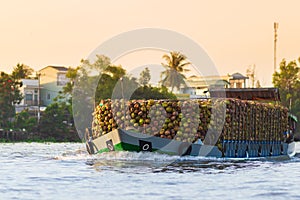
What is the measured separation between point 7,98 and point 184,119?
41.7 meters

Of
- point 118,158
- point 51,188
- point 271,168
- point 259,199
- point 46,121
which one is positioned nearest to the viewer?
point 259,199

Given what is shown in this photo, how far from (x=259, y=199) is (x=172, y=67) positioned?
6739 cm

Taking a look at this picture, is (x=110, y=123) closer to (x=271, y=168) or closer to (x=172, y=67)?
(x=271, y=168)

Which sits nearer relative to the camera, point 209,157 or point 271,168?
point 271,168

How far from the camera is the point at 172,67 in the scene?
264 feet

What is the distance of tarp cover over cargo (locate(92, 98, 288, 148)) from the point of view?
22875mm

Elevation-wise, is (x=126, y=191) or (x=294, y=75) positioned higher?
(x=294, y=75)

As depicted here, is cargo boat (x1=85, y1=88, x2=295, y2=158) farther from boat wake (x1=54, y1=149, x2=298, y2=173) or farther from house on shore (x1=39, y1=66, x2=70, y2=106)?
house on shore (x1=39, y1=66, x2=70, y2=106)

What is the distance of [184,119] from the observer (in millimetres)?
22953

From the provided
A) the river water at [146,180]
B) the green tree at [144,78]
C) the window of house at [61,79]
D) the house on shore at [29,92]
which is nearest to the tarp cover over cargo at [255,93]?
the river water at [146,180]

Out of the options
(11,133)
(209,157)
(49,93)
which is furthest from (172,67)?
(209,157)

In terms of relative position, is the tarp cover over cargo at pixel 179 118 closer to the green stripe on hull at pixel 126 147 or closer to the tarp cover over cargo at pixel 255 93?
the green stripe on hull at pixel 126 147

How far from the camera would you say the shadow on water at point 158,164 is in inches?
749

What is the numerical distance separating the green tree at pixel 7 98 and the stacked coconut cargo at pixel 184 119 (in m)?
37.9
